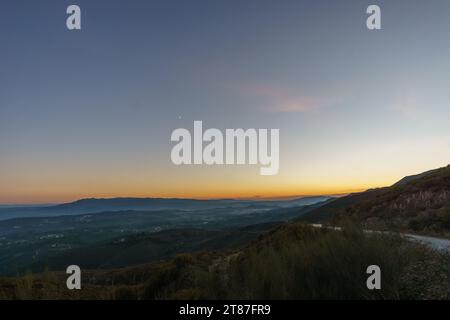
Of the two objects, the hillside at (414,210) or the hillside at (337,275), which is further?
the hillside at (414,210)

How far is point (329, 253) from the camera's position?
9.02 metres

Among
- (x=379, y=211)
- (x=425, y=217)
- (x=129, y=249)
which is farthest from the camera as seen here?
(x=129, y=249)

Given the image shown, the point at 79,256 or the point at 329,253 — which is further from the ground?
the point at 329,253

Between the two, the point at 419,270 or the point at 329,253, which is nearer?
the point at 419,270

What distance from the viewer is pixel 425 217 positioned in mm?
22297

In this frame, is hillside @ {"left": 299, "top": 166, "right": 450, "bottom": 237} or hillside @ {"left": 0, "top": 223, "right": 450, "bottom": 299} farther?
hillside @ {"left": 299, "top": 166, "right": 450, "bottom": 237}

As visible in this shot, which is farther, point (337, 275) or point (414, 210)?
point (414, 210)

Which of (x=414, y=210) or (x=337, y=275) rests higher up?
(x=337, y=275)

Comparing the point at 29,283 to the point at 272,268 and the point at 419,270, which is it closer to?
the point at 272,268
